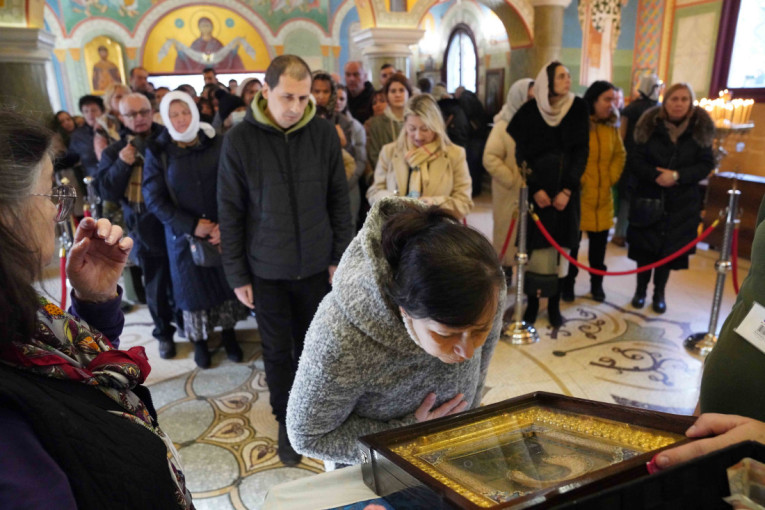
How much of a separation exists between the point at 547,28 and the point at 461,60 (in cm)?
596

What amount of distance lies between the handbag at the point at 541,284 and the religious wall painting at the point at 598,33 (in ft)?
21.0

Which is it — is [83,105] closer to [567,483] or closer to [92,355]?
[92,355]

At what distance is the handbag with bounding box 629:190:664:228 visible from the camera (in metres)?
4.27

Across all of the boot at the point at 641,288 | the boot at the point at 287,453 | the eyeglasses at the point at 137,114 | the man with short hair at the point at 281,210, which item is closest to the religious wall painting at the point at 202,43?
the eyeglasses at the point at 137,114

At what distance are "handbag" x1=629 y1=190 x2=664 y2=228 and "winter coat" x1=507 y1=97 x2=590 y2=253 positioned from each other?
0.65 meters

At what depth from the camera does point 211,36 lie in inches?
626

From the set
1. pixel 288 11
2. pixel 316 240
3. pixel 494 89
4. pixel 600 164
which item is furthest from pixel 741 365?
pixel 288 11

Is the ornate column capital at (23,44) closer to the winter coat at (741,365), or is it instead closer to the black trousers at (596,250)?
the black trousers at (596,250)

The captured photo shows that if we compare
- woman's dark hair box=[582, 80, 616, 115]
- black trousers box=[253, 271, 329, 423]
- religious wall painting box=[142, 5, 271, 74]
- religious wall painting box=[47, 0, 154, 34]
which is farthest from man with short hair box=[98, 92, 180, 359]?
religious wall painting box=[142, 5, 271, 74]

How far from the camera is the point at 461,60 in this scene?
44.9ft

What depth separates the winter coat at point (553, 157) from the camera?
3838mm

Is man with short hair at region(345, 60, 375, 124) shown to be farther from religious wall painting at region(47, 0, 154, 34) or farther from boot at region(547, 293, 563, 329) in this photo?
religious wall painting at region(47, 0, 154, 34)

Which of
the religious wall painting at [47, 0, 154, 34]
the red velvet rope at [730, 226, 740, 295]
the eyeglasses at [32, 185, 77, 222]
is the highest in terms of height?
the religious wall painting at [47, 0, 154, 34]

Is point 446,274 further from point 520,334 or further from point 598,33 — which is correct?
point 598,33
